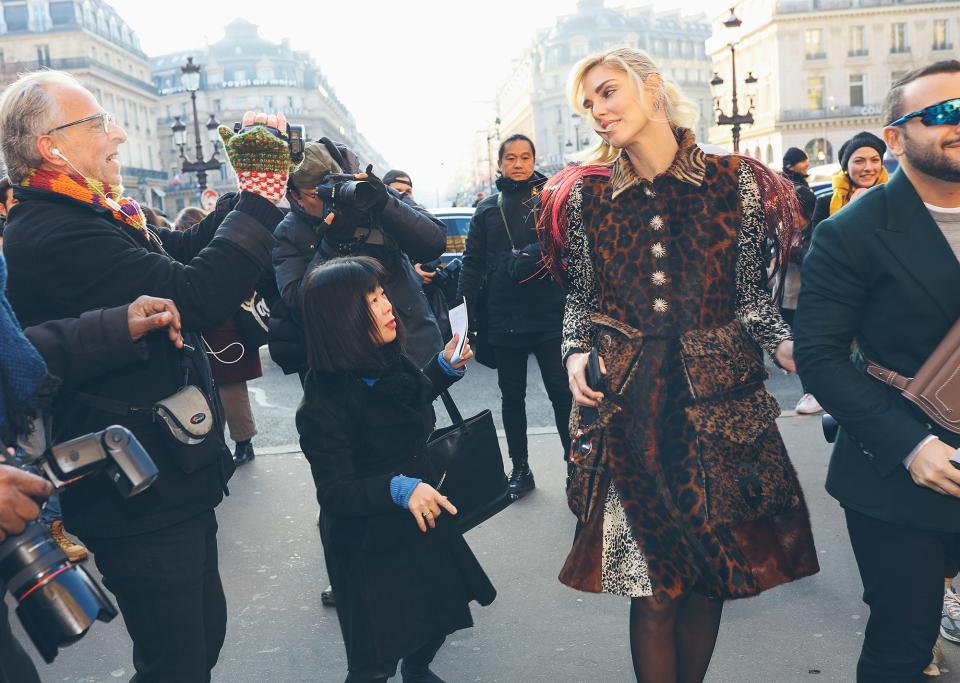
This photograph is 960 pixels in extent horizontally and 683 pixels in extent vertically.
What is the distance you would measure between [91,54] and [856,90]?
61.5 metres

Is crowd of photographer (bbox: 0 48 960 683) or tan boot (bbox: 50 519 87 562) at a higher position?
crowd of photographer (bbox: 0 48 960 683)

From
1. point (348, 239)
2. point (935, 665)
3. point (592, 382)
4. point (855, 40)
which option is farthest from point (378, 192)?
point (855, 40)

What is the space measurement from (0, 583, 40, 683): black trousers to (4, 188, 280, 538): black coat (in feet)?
1.47

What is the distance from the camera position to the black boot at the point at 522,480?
18.6 ft

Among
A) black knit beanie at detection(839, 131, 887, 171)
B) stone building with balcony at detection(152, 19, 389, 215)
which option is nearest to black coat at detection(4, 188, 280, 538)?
black knit beanie at detection(839, 131, 887, 171)

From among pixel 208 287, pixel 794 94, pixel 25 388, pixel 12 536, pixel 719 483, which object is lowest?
pixel 719 483

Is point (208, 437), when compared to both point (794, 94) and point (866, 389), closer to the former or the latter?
point (866, 389)

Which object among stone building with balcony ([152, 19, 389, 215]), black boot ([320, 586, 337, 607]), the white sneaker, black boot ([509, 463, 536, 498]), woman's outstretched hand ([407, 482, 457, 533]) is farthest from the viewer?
stone building with balcony ([152, 19, 389, 215])

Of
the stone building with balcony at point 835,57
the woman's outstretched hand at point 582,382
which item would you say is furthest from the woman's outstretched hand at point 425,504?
the stone building with balcony at point 835,57

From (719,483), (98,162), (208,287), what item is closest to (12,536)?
(208,287)

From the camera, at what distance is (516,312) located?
560cm

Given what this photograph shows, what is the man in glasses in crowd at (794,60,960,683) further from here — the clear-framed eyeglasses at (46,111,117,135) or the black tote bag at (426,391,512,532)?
the clear-framed eyeglasses at (46,111,117,135)

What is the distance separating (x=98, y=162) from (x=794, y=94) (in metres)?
76.1

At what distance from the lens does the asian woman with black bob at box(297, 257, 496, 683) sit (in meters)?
2.80
